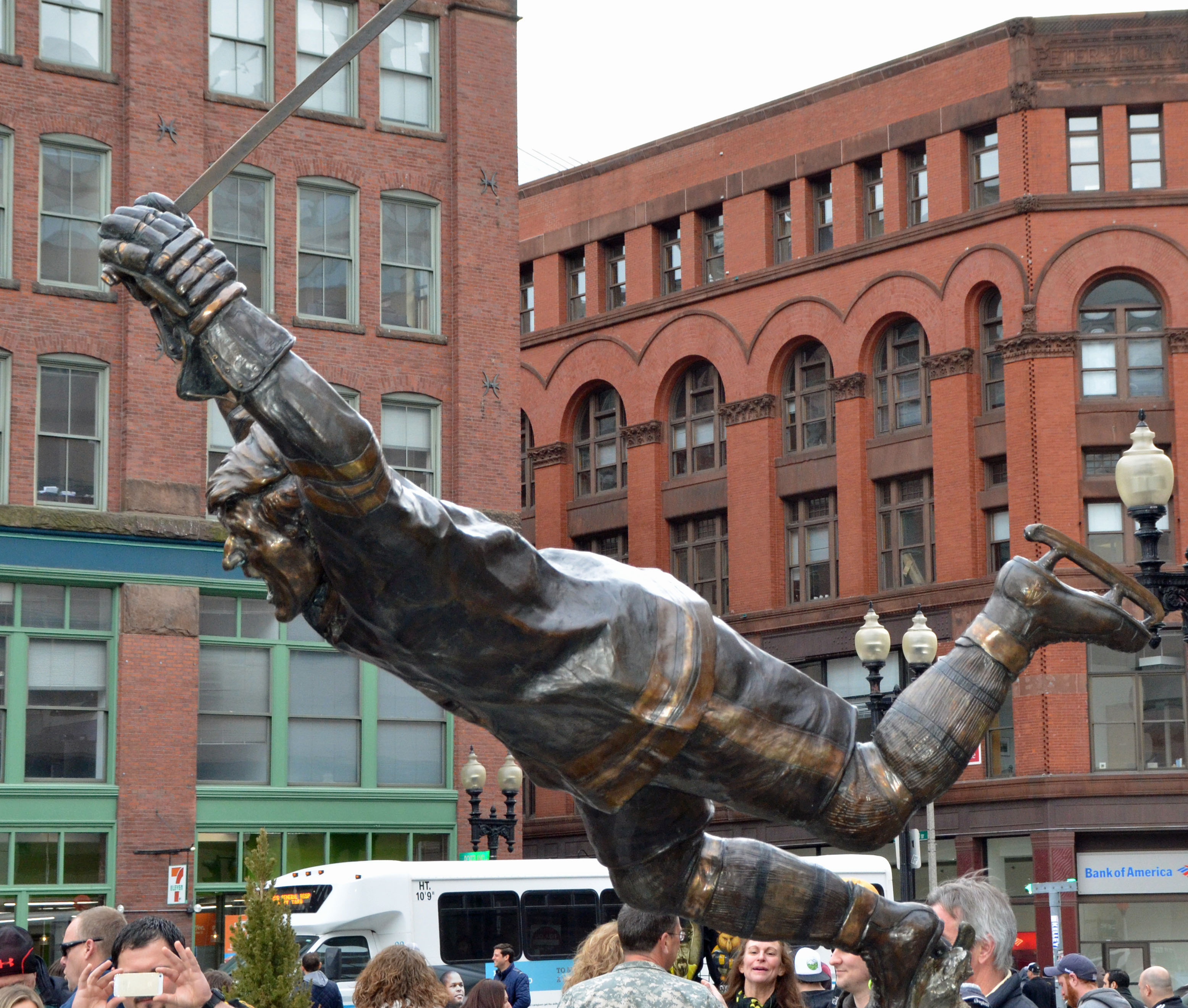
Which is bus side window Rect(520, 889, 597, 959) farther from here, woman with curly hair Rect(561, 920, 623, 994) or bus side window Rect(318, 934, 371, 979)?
woman with curly hair Rect(561, 920, 623, 994)

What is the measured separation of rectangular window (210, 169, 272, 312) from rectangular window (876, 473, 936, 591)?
20.4 m

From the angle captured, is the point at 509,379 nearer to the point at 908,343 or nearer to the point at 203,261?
the point at 908,343

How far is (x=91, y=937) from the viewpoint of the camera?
255 inches

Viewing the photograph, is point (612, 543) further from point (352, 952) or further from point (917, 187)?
point (352, 952)

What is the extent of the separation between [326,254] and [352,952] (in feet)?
45.1

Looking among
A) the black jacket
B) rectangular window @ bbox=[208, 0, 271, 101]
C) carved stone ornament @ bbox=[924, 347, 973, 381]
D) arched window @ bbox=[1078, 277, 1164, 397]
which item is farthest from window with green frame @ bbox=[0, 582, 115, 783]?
the black jacket

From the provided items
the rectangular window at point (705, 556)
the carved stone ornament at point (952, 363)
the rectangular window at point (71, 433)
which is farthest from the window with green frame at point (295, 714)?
the rectangular window at point (705, 556)

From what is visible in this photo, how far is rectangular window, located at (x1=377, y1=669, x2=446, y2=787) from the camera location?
34625 mm

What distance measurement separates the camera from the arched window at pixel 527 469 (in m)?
58.0

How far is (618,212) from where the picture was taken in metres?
55.4

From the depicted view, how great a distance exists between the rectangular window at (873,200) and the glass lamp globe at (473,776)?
74.5ft

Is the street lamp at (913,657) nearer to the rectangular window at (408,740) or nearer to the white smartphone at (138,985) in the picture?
the rectangular window at (408,740)

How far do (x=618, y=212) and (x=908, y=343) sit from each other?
10653 millimetres

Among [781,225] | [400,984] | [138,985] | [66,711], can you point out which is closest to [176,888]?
[66,711]
